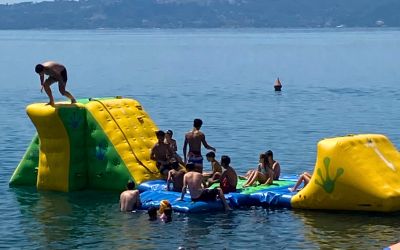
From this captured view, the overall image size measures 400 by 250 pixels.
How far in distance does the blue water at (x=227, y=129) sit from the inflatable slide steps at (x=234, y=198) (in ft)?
0.89

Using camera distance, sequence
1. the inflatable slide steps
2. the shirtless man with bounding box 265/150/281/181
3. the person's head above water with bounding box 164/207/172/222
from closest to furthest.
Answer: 1. the person's head above water with bounding box 164/207/172/222
2. the inflatable slide steps
3. the shirtless man with bounding box 265/150/281/181

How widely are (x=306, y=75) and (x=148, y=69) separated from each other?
74.2 ft

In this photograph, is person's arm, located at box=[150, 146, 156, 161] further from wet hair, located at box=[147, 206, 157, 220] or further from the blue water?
wet hair, located at box=[147, 206, 157, 220]

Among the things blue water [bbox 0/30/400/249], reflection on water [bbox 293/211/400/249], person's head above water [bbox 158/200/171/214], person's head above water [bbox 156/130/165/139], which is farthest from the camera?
person's head above water [bbox 156/130/165/139]

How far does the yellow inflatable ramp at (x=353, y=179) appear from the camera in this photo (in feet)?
86.2

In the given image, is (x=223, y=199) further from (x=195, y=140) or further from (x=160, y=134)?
(x=160, y=134)

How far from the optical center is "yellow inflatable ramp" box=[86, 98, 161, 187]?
29.8 m

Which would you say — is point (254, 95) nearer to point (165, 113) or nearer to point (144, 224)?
point (165, 113)

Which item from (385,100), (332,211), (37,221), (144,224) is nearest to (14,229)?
(37,221)

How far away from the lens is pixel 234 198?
90.3 ft

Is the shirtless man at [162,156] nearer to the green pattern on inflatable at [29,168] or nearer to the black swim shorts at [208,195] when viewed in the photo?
the black swim shorts at [208,195]

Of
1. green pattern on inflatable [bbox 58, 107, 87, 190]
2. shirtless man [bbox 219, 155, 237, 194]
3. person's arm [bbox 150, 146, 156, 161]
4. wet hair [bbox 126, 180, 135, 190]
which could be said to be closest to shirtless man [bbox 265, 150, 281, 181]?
shirtless man [bbox 219, 155, 237, 194]

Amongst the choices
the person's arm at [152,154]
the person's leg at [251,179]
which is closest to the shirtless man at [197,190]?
the person's leg at [251,179]

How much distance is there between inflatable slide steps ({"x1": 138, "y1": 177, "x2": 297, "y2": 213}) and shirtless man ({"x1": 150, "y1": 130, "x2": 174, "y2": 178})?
1.16 meters
